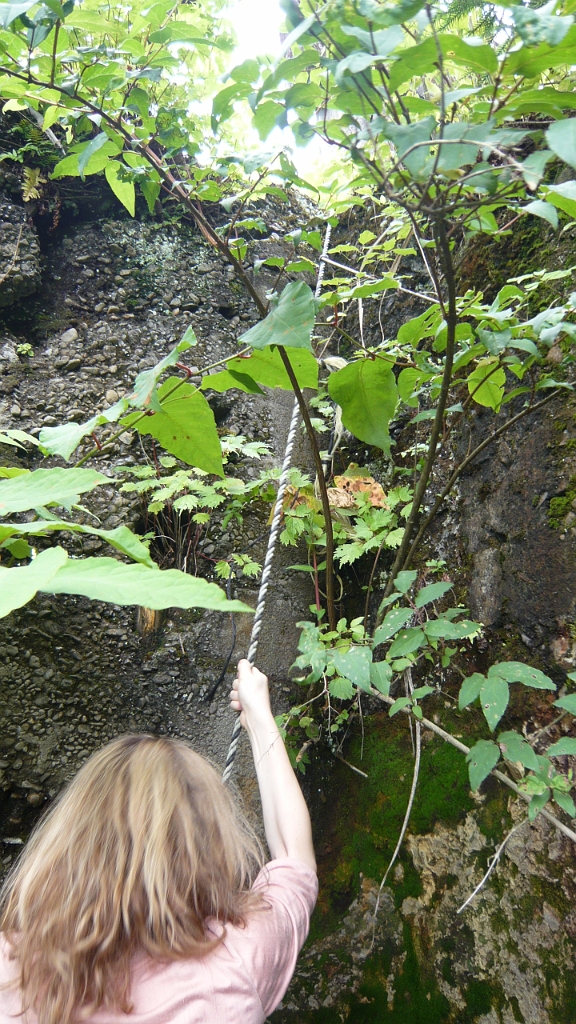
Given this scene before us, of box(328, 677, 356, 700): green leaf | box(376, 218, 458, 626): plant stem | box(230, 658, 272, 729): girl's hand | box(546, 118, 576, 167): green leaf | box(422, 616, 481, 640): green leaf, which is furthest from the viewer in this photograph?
box(230, 658, 272, 729): girl's hand

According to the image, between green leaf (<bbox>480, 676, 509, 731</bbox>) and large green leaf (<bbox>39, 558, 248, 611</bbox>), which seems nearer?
large green leaf (<bbox>39, 558, 248, 611</bbox>)

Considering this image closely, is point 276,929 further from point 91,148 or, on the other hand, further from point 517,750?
point 91,148

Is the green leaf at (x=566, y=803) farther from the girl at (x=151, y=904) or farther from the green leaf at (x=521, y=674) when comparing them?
the girl at (x=151, y=904)

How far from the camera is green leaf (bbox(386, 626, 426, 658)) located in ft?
3.95

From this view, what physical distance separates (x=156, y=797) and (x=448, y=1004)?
37.4 inches

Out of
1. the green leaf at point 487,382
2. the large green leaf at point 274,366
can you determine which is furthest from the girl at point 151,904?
the green leaf at point 487,382

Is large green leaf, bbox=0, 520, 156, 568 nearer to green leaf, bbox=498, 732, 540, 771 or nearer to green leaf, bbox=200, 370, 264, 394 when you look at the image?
green leaf, bbox=200, 370, 264, 394

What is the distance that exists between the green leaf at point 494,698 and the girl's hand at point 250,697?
649 mm

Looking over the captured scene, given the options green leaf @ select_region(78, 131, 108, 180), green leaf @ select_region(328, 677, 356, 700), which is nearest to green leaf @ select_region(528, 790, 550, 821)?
green leaf @ select_region(328, 677, 356, 700)

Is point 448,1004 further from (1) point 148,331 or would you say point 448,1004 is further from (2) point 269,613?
(1) point 148,331

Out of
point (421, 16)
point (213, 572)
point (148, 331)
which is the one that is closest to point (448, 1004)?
point (213, 572)

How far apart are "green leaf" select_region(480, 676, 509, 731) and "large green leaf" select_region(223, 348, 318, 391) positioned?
74 centimetres

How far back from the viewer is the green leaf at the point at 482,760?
1.05 m

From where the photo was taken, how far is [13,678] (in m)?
1.72
